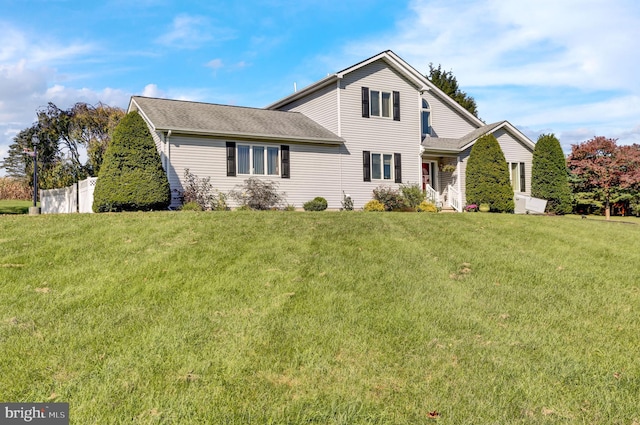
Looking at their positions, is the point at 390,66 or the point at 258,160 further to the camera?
the point at 390,66

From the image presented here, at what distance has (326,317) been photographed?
5.14 metres

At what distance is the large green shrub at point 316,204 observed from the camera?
18484 mm

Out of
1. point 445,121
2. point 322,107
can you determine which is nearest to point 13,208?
point 322,107

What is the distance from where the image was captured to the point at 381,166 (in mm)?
21266

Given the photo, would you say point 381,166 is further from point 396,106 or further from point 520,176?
point 520,176

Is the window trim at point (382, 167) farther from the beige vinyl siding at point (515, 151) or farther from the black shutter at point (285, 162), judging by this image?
the beige vinyl siding at point (515, 151)

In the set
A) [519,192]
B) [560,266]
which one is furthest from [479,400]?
[519,192]

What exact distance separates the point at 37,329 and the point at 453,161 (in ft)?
72.1

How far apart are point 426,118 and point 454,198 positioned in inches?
198

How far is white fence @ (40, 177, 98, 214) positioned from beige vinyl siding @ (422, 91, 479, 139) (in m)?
17.8

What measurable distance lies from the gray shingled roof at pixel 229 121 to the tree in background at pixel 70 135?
10.2m

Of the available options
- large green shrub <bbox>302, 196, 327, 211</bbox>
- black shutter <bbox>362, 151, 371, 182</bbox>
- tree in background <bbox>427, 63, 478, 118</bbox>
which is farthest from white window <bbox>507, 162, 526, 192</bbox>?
tree in background <bbox>427, 63, 478, 118</bbox>

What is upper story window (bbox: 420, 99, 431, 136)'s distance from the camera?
2447cm

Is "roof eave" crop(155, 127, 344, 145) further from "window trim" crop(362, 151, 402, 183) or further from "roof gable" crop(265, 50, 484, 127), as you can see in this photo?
"roof gable" crop(265, 50, 484, 127)
